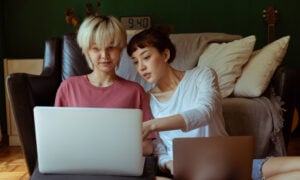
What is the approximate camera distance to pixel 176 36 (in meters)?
2.36

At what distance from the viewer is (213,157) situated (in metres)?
0.90

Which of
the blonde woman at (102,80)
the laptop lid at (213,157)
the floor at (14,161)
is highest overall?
the blonde woman at (102,80)

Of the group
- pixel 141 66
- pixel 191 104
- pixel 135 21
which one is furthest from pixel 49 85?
pixel 135 21

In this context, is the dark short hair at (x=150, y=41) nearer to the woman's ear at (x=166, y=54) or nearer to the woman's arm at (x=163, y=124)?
the woman's ear at (x=166, y=54)

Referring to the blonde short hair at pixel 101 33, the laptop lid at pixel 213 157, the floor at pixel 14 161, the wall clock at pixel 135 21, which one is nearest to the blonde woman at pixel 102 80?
the blonde short hair at pixel 101 33

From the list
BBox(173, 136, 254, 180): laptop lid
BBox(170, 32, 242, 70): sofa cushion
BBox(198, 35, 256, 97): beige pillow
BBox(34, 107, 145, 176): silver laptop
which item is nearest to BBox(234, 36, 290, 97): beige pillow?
BBox(198, 35, 256, 97): beige pillow

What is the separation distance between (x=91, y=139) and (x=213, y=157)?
280 mm

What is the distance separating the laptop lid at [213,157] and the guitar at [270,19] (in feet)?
7.92

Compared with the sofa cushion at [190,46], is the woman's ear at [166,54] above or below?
above

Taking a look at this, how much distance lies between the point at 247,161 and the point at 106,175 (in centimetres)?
33

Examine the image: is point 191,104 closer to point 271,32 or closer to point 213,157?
point 213,157

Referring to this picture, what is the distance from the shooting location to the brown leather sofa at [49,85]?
5.01 ft

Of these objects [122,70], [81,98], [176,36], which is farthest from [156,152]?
[176,36]

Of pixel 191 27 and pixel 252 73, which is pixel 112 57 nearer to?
pixel 252 73
